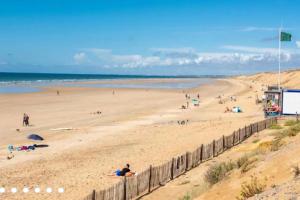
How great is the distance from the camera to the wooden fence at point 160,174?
13590 mm

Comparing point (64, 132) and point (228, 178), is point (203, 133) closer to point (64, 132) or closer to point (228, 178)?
point (64, 132)

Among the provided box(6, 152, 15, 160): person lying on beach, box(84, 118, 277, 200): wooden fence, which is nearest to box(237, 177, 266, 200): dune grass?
box(84, 118, 277, 200): wooden fence

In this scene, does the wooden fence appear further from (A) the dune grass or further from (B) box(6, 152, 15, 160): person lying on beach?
(B) box(6, 152, 15, 160): person lying on beach

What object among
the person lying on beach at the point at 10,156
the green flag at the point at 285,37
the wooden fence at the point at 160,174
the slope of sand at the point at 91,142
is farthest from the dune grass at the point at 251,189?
the green flag at the point at 285,37

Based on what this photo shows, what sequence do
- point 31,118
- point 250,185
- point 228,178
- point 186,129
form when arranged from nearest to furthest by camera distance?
point 250,185 → point 228,178 → point 186,129 → point 31,118

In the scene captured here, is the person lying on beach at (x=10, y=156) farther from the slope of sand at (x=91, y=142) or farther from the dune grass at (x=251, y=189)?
the dune grass at (x=251, y=189)

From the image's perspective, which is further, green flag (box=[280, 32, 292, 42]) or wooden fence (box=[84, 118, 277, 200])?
green flag (box=[280, 32, 292, 42])

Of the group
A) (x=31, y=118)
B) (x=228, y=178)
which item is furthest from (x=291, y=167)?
(x=31, y=118)

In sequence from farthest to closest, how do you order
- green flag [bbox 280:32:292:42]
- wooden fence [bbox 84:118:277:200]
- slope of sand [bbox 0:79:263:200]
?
green flag [bbox 280:32:292:42]
slope of sand [bbox 0:79:263:200]
wooden fence [bbox 84:118:277:200]

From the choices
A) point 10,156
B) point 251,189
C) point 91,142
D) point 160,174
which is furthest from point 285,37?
point 251,189

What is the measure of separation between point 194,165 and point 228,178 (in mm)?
5688

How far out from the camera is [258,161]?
14758mm

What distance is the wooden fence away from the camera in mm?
13590

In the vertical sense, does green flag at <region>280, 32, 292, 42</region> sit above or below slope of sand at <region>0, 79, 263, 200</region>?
above
